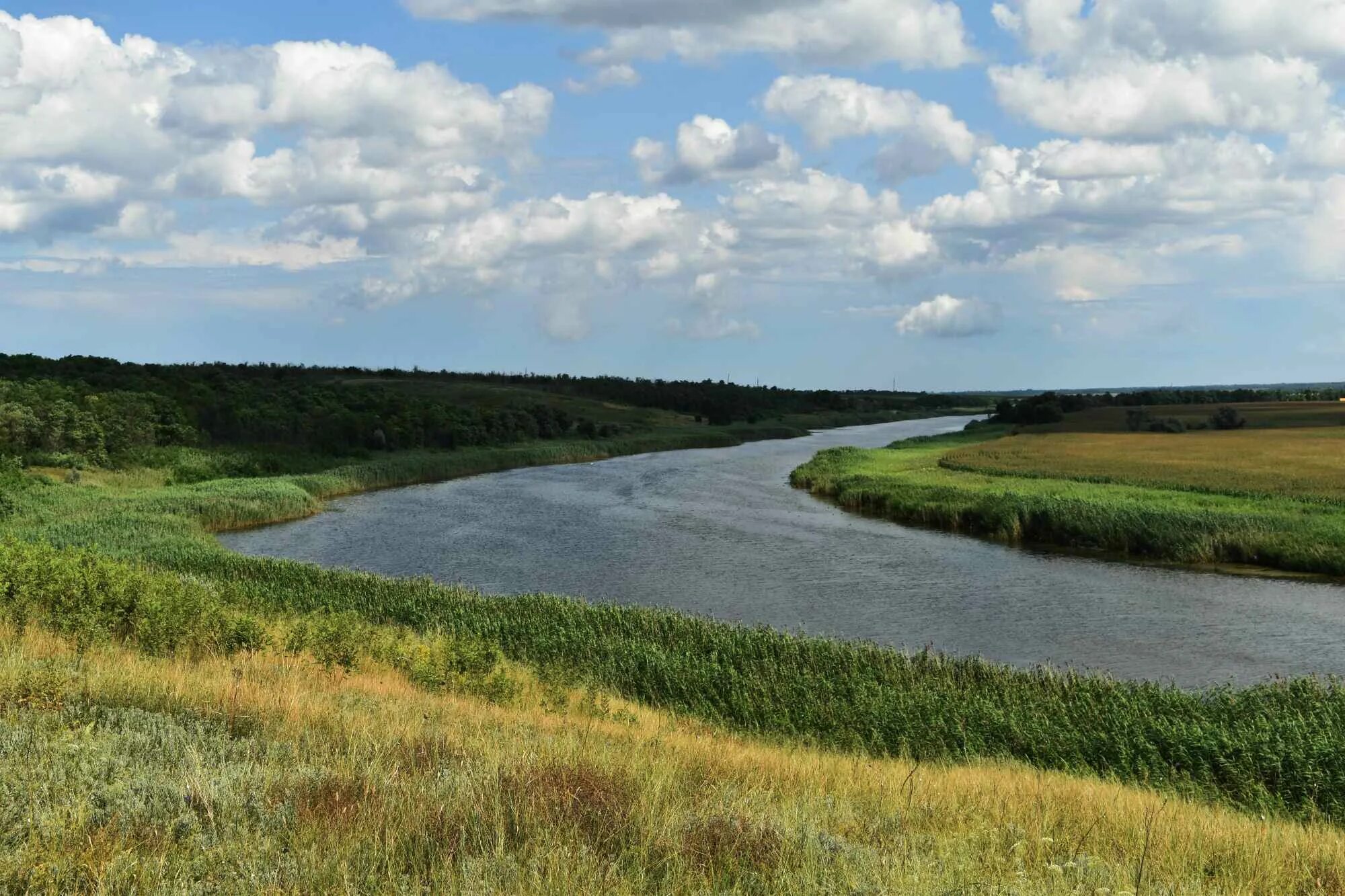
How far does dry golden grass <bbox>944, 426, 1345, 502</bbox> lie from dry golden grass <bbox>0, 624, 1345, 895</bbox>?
123ft

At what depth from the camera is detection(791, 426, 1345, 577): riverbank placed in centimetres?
3425

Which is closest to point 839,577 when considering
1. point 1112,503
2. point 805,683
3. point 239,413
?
point 805,683

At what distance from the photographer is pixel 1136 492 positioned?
45562 millimetres

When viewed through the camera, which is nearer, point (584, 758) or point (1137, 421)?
point (584, 758)

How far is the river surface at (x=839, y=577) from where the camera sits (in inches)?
918

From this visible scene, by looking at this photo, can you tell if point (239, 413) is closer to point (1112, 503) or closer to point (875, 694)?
point (1112, 503)

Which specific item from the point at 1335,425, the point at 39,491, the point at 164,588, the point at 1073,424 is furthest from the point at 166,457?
the point at 1335,425

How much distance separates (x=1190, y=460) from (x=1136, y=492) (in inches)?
525

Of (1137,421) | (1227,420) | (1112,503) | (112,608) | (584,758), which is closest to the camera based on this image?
(584,758)

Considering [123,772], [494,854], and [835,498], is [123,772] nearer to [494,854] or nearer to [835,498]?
[494,854]

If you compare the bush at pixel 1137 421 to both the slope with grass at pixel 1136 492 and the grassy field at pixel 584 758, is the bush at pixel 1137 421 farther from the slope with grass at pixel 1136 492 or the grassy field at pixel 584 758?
the grassy field at pixel 584 758

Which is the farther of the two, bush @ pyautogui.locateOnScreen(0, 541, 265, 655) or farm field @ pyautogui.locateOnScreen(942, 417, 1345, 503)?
farm field @ pyautogui.locateOnScreen(942, 417, 1345, 503)

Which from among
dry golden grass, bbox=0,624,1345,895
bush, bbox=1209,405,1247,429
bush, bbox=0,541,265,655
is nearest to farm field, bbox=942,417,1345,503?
bush, bbox=1209,405,1247,429

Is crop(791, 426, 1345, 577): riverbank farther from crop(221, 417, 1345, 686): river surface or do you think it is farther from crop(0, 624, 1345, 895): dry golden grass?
crop(0, 624, 1345, 895): dry golden grass
